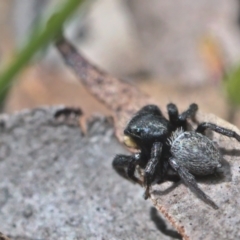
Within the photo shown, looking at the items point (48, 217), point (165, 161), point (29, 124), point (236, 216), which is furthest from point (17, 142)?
point (236, 216)

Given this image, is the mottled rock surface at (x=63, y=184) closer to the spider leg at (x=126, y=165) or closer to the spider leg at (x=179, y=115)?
the spider leg at (x=126, y=165)

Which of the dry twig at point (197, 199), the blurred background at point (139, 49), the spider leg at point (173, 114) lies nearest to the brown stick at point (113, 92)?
the dry twig at point (197, 199)

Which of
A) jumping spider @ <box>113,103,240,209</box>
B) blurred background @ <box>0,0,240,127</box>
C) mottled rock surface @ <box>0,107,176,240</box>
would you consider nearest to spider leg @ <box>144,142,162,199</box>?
jumping spider @ <box>113,103,240,209</box>

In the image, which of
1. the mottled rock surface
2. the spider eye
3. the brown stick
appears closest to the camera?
the mottled rock surface

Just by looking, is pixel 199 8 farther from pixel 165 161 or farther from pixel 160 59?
pixel 165 161

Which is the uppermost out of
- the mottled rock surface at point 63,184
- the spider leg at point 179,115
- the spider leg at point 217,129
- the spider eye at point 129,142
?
the spider leg at point 179,115

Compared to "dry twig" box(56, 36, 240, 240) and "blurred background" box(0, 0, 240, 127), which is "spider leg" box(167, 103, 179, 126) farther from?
"blurred background" box(0, 0, 240, 127)

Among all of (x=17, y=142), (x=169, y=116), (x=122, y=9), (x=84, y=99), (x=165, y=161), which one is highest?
(x=122, y=9)
